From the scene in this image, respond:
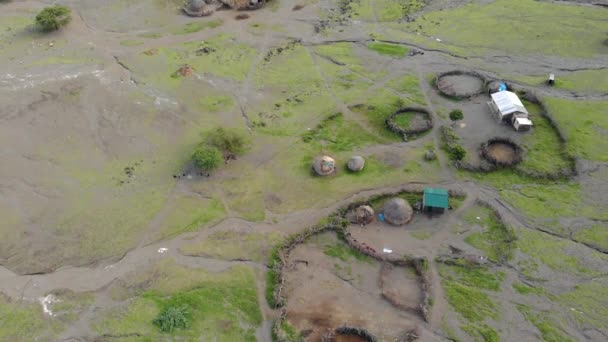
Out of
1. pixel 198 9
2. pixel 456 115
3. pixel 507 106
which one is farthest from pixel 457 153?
pixel 198 9

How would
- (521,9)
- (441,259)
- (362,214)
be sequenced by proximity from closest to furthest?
(441,259), (362,214), (521,9)

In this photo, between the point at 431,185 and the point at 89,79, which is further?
the point at 89,79

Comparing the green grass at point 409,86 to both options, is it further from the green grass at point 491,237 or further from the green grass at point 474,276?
the green grass at point 474,276

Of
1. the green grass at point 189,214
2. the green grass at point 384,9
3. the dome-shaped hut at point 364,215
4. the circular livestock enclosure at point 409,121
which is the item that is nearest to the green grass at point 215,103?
the green grass at point 189,214

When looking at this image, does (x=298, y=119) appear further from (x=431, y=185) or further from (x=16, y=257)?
(x=16, y=257)

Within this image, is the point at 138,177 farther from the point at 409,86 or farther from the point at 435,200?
the point at 409,86

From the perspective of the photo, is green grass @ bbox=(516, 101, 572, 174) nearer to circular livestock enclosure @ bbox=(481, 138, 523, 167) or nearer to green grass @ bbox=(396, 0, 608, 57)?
circular livestock enclosure @ bbox=(481, 138, 523, 167)

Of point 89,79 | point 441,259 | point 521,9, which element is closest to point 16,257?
point 89,79
